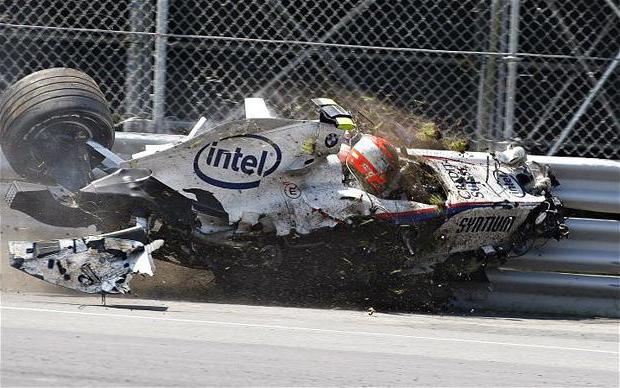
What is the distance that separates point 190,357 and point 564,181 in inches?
152

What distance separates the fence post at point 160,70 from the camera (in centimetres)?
786

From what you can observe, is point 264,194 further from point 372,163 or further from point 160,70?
point 160,70

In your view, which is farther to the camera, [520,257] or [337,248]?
[520,257]

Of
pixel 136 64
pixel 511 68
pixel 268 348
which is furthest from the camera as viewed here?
pixel 136 64

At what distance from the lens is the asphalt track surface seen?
14.7 ft

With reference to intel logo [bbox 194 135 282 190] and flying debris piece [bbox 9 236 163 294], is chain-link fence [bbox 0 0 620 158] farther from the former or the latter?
flying debris piece [bbox 9 236 163 294]

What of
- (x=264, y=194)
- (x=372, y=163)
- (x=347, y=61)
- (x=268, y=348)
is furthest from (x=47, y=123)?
(x=268, y=348)

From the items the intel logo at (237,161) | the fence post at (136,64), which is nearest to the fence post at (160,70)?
the fence post at (136,64)

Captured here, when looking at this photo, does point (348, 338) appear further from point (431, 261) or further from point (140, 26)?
point (140, 26)

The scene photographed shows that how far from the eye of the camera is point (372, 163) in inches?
277

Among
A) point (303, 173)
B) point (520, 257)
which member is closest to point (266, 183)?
point (303, 173)

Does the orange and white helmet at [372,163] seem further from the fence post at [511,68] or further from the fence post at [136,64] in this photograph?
the fence post at [136,64]

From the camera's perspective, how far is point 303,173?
268 inches

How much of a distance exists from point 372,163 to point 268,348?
221cm
